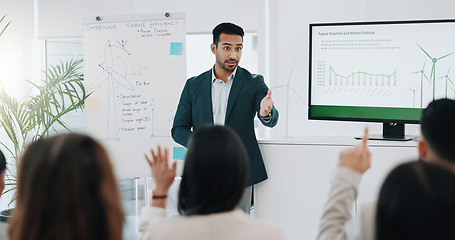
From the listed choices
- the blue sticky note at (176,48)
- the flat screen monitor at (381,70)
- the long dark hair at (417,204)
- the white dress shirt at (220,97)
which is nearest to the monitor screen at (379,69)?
the flat screen monitor at (381,70)

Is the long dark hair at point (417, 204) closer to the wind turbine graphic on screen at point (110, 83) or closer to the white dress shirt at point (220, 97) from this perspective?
the white dress shirt at point (220, 97)

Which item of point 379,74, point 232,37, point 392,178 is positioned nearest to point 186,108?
point 232,37

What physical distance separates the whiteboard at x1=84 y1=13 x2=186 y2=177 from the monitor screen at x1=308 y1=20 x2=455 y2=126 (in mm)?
1065

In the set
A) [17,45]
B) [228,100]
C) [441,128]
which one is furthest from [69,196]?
[17,45]

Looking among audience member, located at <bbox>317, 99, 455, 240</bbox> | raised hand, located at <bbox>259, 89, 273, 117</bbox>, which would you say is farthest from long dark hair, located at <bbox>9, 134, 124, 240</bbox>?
raised hand, located at <bbox>259, 89, 273, 117</bbox>

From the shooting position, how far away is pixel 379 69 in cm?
336

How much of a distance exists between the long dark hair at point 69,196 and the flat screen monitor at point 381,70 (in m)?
2.63

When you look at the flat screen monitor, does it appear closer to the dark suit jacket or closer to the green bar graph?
the green bar graph

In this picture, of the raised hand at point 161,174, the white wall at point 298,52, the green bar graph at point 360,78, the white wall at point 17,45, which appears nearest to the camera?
the raised hand at point 161,174

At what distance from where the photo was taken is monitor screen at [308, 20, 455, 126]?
3246 mm

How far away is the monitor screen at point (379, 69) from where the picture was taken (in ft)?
10.6

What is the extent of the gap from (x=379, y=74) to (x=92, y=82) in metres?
2.16

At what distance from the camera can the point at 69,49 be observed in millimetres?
4609

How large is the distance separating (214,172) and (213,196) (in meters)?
0.06
